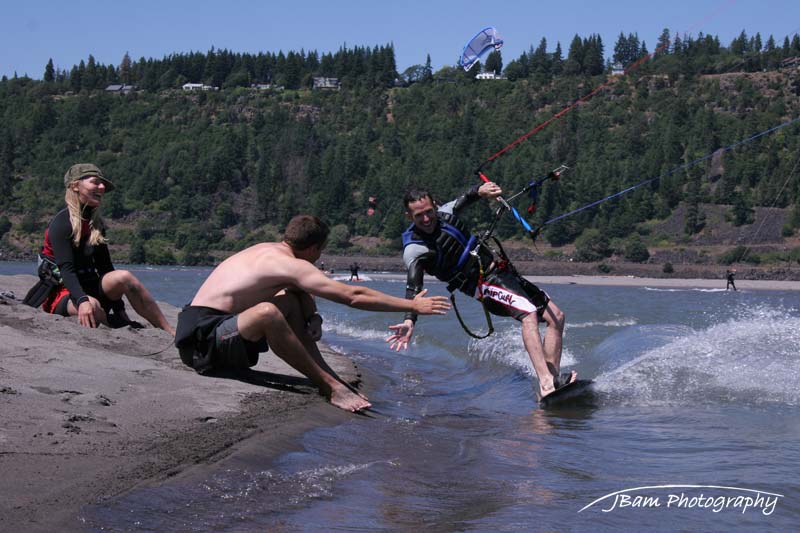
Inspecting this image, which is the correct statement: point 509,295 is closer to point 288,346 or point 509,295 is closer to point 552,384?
point 552,384

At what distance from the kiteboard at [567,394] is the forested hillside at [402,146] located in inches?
3137

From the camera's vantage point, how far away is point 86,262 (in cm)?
741

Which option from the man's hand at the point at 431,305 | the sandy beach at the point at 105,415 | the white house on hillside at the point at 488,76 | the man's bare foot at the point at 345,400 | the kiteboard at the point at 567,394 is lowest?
the kiteboard at the point at 567,394

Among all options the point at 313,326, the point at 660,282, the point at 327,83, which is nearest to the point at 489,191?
the point at 313,326

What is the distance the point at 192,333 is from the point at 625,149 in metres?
125

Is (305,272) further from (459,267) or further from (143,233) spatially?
(143,233)

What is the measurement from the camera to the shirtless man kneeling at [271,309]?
581cm

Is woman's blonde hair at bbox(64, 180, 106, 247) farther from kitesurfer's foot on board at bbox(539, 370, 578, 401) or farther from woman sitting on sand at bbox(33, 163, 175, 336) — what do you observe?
kitesurfer's foot on board at bbox(539, 370, 578, 401)

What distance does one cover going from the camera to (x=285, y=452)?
497 centimetres

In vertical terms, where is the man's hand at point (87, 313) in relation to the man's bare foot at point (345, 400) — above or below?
above

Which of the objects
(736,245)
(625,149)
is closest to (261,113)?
(625,149)

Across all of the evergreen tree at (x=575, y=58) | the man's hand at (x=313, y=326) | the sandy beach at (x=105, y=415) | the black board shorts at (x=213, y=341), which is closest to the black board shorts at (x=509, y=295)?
the sandy beach at (x=105, y=415)

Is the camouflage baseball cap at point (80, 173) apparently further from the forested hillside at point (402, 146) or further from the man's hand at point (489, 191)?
the forested hillside at point (402, 146)

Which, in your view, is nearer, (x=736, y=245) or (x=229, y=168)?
(x=736, y=245)
